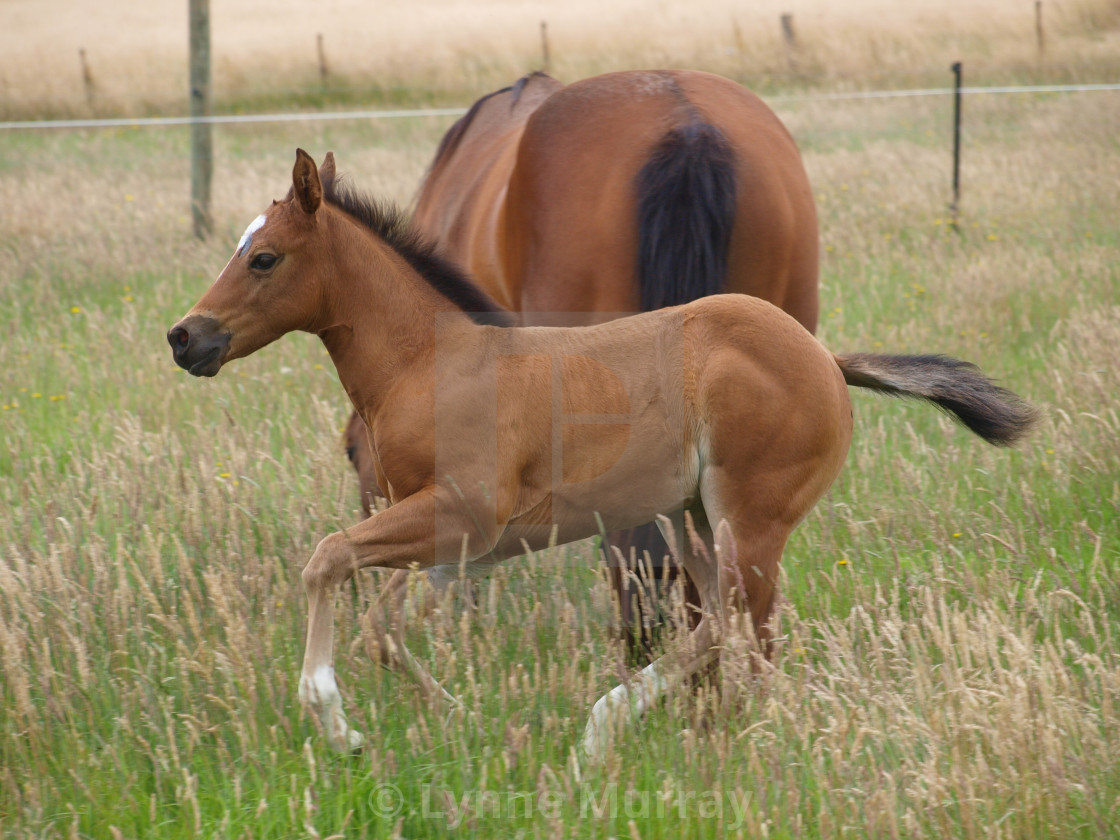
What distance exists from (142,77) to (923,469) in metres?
23.7

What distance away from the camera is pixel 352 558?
244cm

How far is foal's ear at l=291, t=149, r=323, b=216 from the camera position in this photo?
2.49m

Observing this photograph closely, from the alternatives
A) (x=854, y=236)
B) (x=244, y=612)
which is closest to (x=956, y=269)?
(x=854, y=236)

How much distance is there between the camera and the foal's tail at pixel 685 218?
333cm

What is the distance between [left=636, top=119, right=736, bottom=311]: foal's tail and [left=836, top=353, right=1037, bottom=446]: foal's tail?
0.64 meters

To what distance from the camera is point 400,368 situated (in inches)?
106

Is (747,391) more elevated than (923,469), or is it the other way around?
(747,391)

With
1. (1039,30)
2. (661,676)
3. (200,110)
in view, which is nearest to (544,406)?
(661,676)

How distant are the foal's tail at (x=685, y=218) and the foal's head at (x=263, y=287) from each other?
113 centimetres

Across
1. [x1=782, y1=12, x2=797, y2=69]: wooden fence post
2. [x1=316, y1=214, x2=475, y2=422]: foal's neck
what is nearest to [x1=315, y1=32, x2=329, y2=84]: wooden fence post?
[x1=782, y1=12, x2=797, y2=69]: wooden fence post

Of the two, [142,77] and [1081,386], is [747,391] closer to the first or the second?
[1081,386]

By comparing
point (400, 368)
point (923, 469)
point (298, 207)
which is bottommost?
point (923, 469)

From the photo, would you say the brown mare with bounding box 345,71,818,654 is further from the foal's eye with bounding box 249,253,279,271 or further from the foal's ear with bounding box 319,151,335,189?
the foal's eye with bounding box 249,253,279,271

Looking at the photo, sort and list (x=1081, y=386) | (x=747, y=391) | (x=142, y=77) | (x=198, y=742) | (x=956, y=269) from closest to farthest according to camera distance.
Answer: (x=198, y=742) → (x=747, y=391) → (x=1081, y=386) → (x=956, y=269) → (x=142, y=77)
